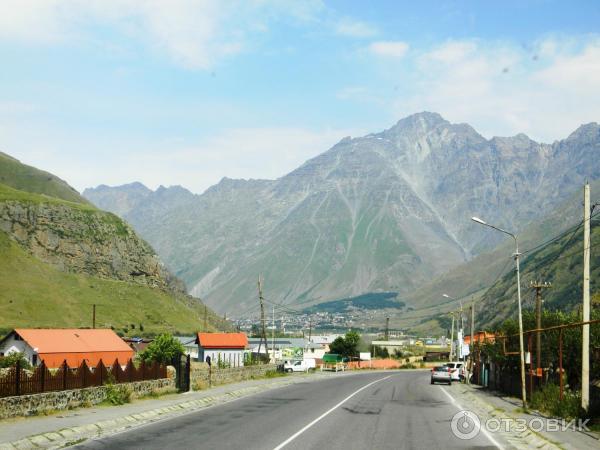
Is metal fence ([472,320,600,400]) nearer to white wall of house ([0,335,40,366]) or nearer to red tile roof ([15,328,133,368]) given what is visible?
red tile roof ([15,328,133,368])

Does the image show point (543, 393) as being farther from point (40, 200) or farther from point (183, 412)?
point (40, 200)

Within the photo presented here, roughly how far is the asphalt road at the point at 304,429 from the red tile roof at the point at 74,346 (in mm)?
54288

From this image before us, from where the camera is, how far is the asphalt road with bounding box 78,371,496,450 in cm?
2062

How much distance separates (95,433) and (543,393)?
20.6 m

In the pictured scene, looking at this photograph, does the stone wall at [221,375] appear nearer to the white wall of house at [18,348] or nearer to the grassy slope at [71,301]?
the white wall of house at [18,348]

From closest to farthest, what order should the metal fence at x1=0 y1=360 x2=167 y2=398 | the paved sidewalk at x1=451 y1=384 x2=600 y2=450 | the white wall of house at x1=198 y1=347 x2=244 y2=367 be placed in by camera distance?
the paved sidewalk at x1=451 y1=384 x2=600 y2=450
the metal fence at x1=0 y1=360 x2=167 y2=398
the white wall of house at x1=198 y1=347 x2=244 y2=367

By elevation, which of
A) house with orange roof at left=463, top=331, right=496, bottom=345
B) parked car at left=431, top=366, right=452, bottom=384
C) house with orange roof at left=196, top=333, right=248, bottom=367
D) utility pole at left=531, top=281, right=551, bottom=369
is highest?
utility pole at left=531, top=281, right=551, bottom=369

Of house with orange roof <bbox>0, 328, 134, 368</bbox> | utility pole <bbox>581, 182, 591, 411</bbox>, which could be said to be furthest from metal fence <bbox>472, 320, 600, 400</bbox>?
house with orange roof <bbox>0, 328, 134, 368</bbox>

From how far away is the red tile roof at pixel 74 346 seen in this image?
85.7 meters

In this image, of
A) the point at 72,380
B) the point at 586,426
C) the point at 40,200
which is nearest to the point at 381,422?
the point at 586,426

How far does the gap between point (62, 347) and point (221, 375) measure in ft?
131

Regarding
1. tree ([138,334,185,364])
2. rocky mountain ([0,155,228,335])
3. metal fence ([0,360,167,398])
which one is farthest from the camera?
rocky mountain ([0,155,228,335])

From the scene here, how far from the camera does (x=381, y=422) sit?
27.3 metres

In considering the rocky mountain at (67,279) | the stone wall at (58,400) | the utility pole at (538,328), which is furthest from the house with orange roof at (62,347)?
the stone wall at (58,400)
